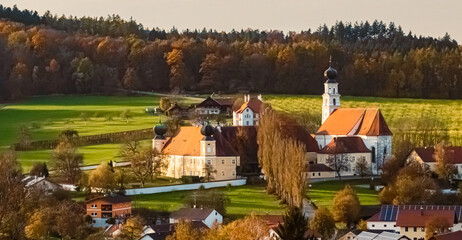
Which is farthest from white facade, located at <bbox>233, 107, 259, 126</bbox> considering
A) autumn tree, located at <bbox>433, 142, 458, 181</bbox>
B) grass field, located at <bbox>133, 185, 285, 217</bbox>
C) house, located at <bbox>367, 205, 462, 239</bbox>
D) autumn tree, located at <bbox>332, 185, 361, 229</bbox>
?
house, located at <bbox>367, 205, 462, 239</bbox>

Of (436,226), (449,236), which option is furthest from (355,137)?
(449,236)

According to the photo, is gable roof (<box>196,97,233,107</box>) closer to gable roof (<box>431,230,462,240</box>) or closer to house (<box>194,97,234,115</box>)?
house (<box>194,97,234,115</box>)

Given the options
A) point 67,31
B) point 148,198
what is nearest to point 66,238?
point 148,198

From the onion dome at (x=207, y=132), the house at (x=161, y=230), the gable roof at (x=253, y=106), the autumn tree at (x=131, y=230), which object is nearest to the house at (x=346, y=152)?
the onion dome at (x=207, y=132)

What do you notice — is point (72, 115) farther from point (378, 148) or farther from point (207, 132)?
point (378, 148)

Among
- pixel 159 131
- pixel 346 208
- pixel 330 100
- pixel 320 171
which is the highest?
pixel 330 100

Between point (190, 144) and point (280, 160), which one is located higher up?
point (280, 160)

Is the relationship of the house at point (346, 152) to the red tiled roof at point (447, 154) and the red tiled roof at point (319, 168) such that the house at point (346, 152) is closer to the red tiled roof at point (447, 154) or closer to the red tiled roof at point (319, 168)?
the red tiled roof at point (319, 168)

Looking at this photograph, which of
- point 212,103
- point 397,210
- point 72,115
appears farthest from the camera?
point 72,115
